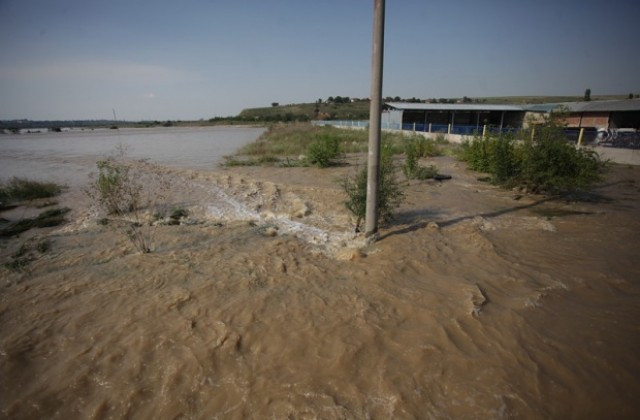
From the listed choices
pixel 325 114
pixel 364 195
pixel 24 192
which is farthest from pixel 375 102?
pixel 325 114

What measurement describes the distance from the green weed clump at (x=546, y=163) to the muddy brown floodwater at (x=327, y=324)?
2332mm

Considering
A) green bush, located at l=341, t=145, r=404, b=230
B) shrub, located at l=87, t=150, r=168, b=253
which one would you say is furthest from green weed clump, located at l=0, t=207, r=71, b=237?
green bush, located at l=341, t=145, r=404, b=230

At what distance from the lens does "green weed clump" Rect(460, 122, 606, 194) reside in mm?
7949

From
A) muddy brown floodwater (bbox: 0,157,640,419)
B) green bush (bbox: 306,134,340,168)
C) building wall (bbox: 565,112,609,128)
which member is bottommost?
muddy brown floodwater (bbox: 0,157,640,419)

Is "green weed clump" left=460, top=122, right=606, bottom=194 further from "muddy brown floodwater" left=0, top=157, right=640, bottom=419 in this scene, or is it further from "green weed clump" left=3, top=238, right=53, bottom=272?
"green weed clump" left=3, top=238, right=53, bottom=272

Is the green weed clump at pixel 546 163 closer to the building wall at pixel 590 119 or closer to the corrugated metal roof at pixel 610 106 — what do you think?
the corrugated metal roof at pixel 610 106

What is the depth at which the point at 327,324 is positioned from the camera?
3.26 meters

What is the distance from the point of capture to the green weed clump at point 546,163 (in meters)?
7.95

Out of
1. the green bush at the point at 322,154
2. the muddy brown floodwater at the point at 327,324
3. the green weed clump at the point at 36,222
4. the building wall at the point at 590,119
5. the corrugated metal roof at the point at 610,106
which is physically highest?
the corrugated metal roof at the point at 610,106

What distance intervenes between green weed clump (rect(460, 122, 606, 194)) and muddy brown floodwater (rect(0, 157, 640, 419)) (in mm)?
2332

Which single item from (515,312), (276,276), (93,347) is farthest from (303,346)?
(515,312)

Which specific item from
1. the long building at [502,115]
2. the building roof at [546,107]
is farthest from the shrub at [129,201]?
the building roof at [546,107]

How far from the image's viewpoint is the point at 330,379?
2613 millimetres

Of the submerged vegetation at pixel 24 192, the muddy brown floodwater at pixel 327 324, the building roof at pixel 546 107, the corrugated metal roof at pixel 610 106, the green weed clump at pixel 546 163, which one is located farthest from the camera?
the building roof at pixel 546 107
